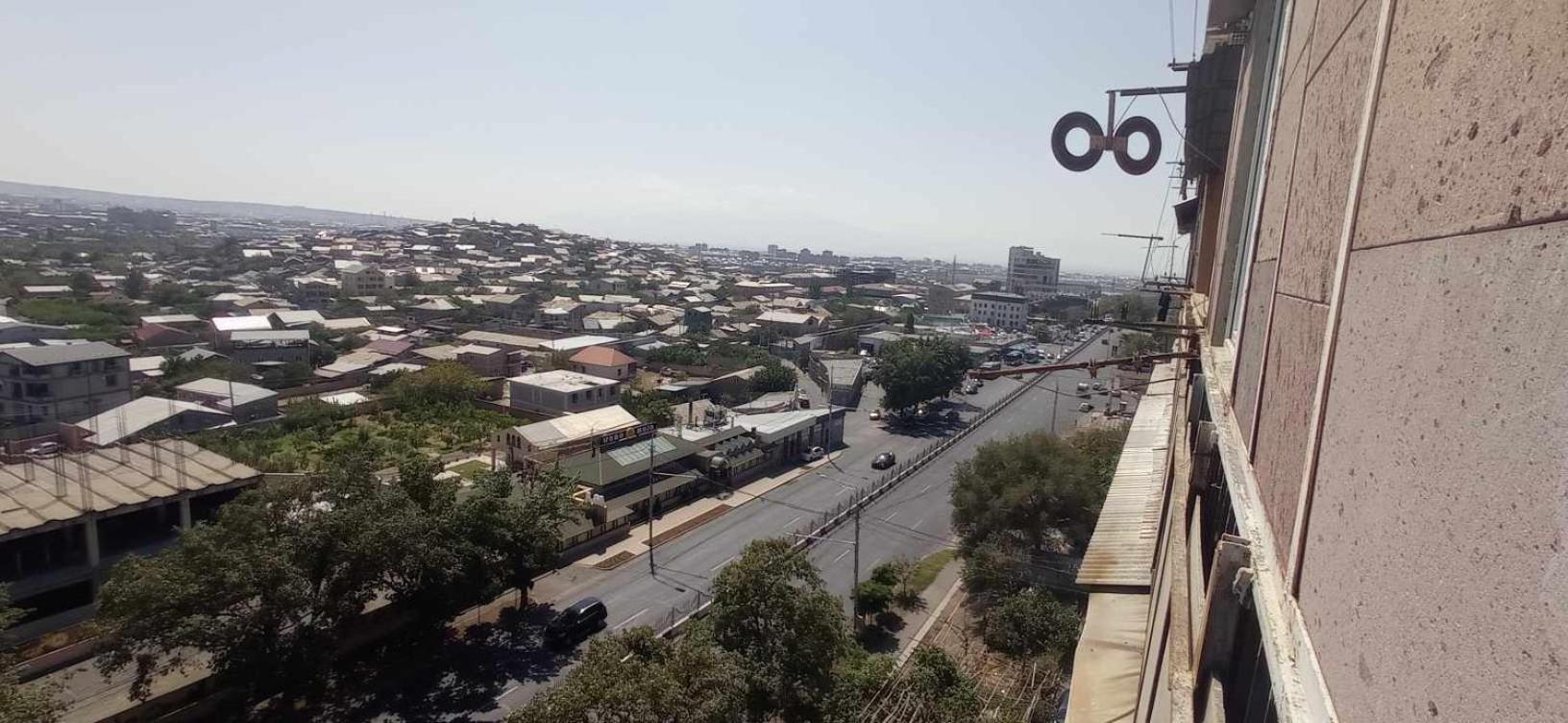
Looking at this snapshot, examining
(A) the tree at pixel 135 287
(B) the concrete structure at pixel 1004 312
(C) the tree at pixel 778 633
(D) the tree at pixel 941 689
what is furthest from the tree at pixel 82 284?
(B) the concrete structure at pixel 1004 312

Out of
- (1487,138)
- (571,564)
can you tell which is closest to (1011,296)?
(571,564)

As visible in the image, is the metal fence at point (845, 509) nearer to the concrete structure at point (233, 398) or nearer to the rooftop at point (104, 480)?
the rooftop at point (104, 480)

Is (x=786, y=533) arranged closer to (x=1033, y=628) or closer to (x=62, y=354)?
(x=1033, y=628)

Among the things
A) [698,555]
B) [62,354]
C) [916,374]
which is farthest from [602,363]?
[62,354]

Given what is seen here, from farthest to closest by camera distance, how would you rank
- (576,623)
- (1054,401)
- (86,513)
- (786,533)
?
(1054,401), (786,533), (576,623), (86,513)

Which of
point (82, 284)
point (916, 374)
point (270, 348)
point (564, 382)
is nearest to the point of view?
point (564, 382)

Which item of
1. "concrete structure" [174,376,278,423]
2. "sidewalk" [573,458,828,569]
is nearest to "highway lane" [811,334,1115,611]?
"sidewalk" [573,458,828,569]

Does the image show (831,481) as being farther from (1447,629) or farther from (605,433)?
(1447,629)
